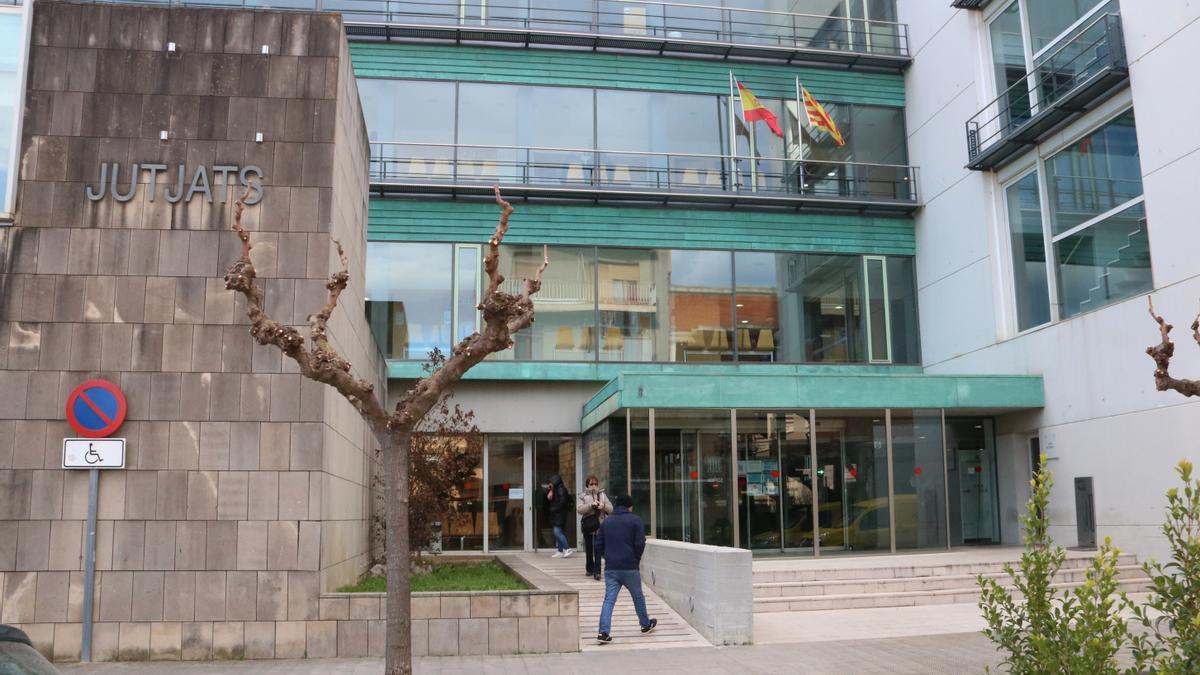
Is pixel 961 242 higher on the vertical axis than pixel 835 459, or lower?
higher

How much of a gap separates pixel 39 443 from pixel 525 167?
48.5 ft

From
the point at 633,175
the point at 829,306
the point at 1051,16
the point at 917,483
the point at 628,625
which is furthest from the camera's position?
the point at 829,306

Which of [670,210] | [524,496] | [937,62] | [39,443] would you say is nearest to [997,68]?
[937,62]

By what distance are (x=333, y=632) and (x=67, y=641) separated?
2794mm

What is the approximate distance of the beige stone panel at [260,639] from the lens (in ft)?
37.1

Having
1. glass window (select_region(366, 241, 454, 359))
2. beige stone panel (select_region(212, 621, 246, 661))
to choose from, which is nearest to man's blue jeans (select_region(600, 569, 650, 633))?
beige stone panel (select_region(212, 621, 246, 661))

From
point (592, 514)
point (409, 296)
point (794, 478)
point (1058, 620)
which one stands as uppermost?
point (409, 296)

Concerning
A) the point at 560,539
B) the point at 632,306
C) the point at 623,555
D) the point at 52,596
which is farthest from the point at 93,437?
the point at 632,306

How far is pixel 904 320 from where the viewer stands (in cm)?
2606

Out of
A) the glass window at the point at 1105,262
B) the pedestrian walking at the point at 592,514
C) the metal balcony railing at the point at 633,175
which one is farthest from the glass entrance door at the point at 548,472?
the glass window at the point at 1105,262

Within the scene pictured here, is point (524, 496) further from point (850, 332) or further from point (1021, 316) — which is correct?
point (1021, 316)

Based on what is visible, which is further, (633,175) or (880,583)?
(633,175)

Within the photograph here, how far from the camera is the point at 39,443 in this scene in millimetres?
11500

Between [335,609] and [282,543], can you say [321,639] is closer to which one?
[335,609]
